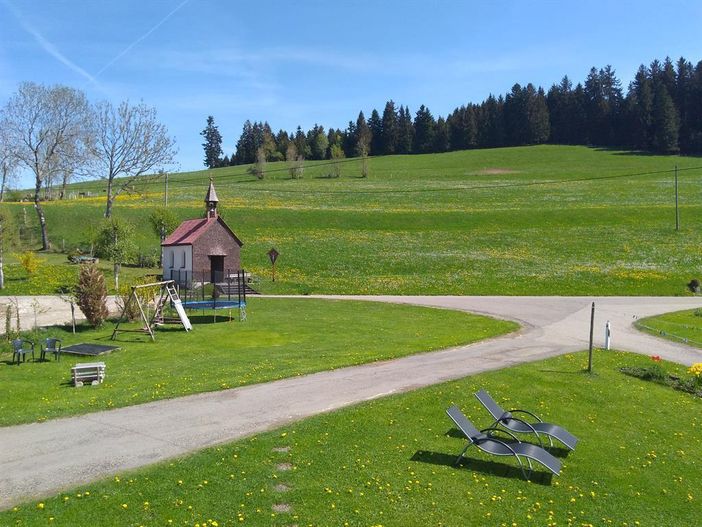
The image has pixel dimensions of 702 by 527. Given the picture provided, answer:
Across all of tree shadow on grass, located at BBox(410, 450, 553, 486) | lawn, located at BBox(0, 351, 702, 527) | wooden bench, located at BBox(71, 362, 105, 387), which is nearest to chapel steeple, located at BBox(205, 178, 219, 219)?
wooden bench, located at BBox(71, 362, 105, 387)

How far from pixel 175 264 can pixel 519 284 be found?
26.9 meters

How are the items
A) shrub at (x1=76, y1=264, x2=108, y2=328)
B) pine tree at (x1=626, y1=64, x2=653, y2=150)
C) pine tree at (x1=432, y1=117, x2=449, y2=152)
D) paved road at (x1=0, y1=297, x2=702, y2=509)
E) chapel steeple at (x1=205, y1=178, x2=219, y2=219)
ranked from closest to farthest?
paved road at (x1=0, y1=297, x2=702, y2=509) → shrub at (x1=76, y1=264, x2=108, y2=328) → chapel steeple at (x1=205, y1=178, x2=219, y2=219) → pine tree at (x1=626, y1=64, x2=653, y2=150) → pine tree at (x1=432, y1=117, x2=449, y2=152)

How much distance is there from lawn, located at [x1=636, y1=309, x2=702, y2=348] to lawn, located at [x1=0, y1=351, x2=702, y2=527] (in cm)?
1111

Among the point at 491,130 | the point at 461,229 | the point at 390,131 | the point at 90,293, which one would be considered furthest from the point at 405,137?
the point at 90,293

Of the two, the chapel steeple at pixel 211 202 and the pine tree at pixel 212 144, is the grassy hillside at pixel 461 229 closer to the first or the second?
the chapel steeple at pixel 211 202

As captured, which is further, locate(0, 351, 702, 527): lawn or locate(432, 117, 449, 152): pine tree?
locate(432, 117, 449, 152): pine tree

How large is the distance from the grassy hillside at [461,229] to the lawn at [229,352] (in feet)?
42.2

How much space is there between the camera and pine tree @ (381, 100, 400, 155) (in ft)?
470

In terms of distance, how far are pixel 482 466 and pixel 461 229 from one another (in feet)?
164

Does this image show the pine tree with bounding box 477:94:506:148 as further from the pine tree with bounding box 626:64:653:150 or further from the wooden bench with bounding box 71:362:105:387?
the wooden bench with bounding box 71:362:105:387

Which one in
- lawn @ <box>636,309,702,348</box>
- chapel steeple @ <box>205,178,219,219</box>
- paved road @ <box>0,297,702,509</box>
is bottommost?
lawn @ <box>636,309,702,348</box>

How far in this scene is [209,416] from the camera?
35.7ft

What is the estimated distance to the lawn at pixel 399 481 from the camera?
7102mm

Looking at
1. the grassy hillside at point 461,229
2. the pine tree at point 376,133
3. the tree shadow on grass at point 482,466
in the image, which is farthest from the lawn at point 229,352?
the pine tree at point 376,133
